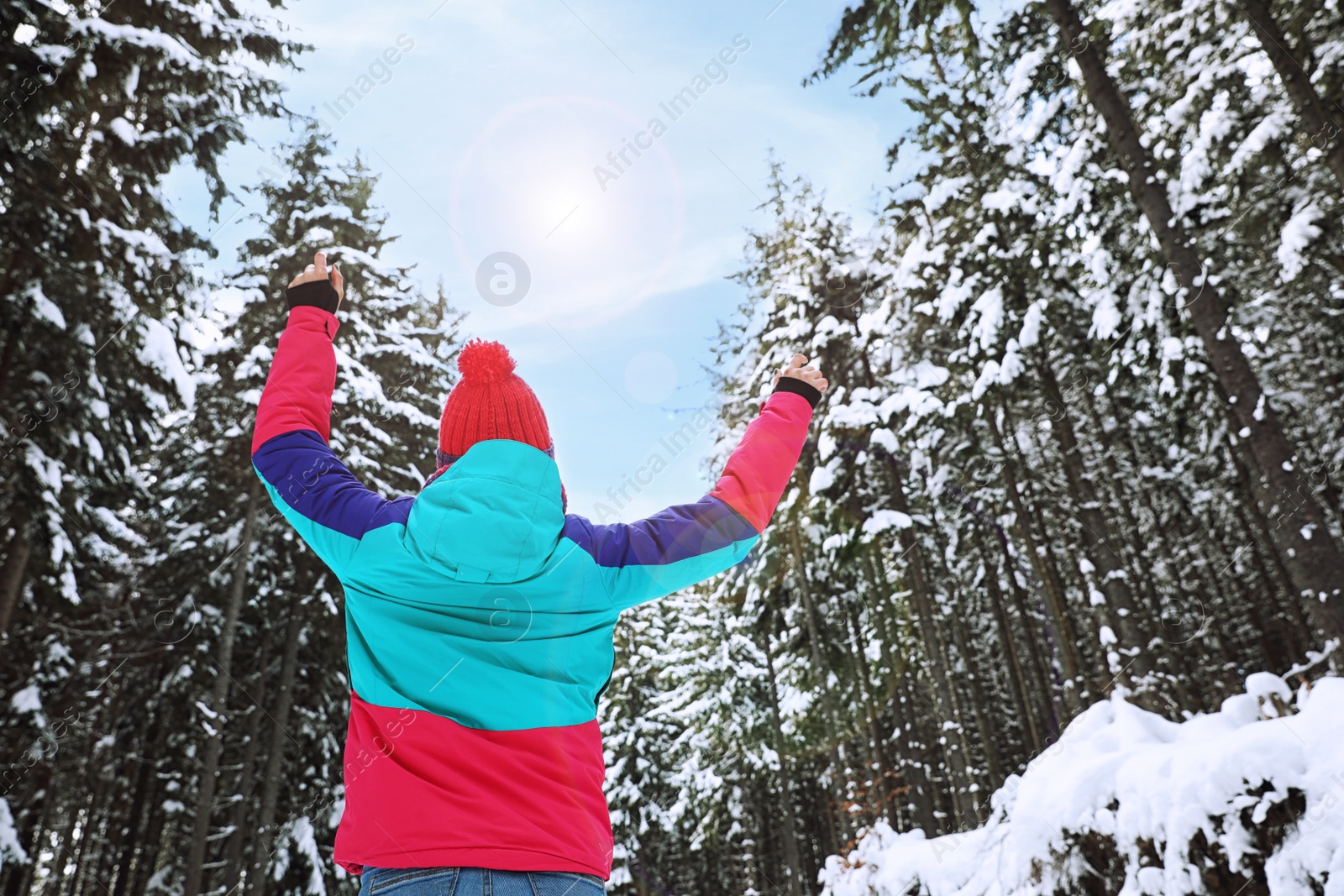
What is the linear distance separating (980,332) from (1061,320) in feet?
6.84

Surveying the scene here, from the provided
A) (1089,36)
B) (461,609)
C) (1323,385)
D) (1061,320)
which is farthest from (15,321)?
(1323,385)

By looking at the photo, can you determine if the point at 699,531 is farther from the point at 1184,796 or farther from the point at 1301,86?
the point at 1301,86

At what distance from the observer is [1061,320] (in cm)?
1488

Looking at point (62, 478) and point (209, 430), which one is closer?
point (62, 478)

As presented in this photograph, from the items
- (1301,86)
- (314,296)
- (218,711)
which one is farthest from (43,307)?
(1301,86)

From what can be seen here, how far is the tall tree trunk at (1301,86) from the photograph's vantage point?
8461 millimetres

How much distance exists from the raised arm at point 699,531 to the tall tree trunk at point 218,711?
1446 centimetres

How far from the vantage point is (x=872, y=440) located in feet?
47.9

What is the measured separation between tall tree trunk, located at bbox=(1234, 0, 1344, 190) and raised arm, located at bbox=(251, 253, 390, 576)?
10376 millimetres

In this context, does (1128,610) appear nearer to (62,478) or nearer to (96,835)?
(62,478)

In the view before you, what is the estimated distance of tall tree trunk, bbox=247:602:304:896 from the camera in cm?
1467

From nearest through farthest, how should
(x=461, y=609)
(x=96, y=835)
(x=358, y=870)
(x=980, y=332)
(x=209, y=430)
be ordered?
(x=358, y=870) → (x=461, y=609) → (x=980, y=332) → (x=209, y=430) → (x=96, y=835)

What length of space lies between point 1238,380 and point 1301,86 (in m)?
3.31

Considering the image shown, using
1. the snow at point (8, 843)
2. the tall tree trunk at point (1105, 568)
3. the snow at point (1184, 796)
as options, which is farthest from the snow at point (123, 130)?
the tall tree trunk at point (1105, 568)
